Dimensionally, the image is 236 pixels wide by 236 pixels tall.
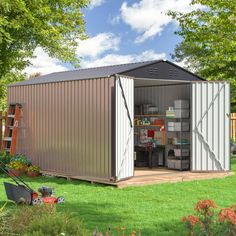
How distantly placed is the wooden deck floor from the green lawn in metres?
0.34

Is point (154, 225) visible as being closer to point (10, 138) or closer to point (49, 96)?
point (49, 96)

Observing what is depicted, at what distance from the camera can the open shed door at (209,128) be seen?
12969mm

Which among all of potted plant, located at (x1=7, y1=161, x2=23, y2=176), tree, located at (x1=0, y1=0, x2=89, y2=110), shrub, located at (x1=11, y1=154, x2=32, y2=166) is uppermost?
tree, located at (x1=0, y1=0, x2=89, y2=110)

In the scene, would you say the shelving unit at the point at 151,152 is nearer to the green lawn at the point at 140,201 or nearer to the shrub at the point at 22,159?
the green lawn at the point at 140,201

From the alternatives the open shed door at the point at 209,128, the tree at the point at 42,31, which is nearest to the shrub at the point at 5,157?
the open shed door at the point at 209,128

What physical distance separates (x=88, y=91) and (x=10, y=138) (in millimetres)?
3896

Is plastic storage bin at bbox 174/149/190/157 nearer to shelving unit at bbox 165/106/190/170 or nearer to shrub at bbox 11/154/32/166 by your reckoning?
shelving unit at bbox 165/106/190/170

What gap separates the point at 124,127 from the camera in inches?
444

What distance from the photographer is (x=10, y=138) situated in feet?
47.5

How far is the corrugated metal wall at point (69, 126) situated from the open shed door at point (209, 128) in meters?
2.85

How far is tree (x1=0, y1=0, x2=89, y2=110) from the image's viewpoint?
20.6 metres

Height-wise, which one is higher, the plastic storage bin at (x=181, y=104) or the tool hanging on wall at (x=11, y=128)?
the plastic storage bin at (x=181, y=104)

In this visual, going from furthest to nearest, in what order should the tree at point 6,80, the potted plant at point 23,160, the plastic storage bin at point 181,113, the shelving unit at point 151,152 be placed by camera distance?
the tree at point 6,80, the shelving unit at point 151,152, the plastic storage bin at point 181,113, the potted plant at point 23,160

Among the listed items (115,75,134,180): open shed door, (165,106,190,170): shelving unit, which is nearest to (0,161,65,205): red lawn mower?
(115,75,134,180): open shed door
